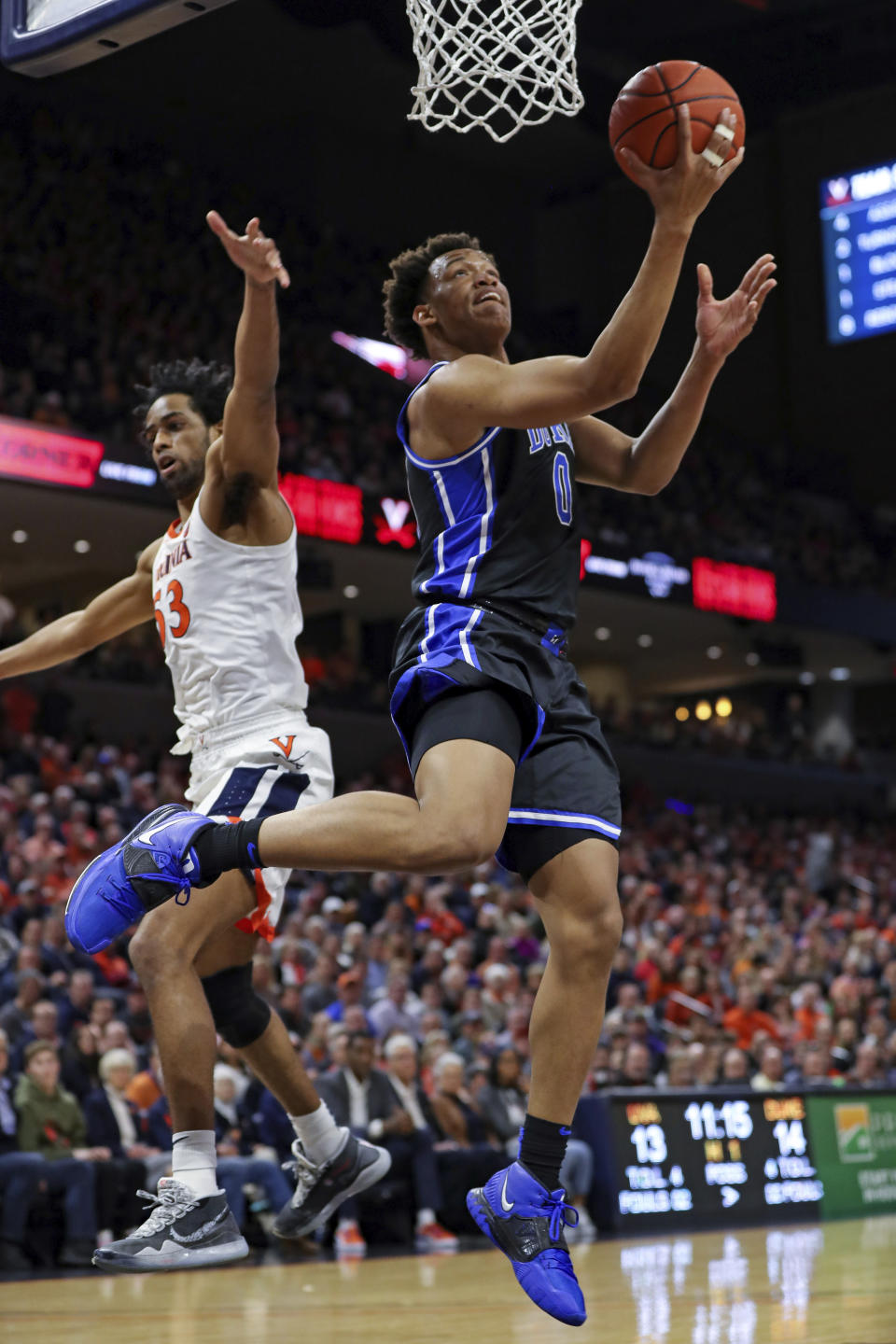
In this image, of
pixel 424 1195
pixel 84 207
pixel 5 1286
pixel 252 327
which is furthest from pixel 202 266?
pixel 252 327

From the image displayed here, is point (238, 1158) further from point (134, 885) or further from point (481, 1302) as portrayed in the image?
point (134, 885)

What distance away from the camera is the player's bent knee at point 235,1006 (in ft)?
15.4

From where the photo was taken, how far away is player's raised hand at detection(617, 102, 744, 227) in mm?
3736

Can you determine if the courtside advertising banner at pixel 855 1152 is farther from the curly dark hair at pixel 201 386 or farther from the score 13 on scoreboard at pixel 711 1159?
the curly dark hair at pixel 201 386

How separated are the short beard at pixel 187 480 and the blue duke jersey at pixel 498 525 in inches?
39.1

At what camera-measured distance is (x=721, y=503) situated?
93.0 ft

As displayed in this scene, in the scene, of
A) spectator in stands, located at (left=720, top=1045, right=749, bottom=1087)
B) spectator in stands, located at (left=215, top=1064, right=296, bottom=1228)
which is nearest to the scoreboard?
spectator in stands, located at (left=720, top=1045, right=749, bottom=1087)

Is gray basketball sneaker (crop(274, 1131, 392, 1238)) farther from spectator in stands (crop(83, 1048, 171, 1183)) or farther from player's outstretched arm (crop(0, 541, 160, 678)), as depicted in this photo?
spectator in stands (crop(83, 1048, 171, 1183))

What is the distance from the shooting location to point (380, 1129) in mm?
10109

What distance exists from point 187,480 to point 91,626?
0.66 metres

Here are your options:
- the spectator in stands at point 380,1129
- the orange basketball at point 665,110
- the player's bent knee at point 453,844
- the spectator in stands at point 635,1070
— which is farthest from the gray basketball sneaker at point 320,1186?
the spectator in stands at point 635,1070

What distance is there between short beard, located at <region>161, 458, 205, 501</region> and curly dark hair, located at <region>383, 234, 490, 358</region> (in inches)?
32.0

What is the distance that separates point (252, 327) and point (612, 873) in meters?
1.71

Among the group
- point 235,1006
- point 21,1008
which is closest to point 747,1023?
point 21,1008
